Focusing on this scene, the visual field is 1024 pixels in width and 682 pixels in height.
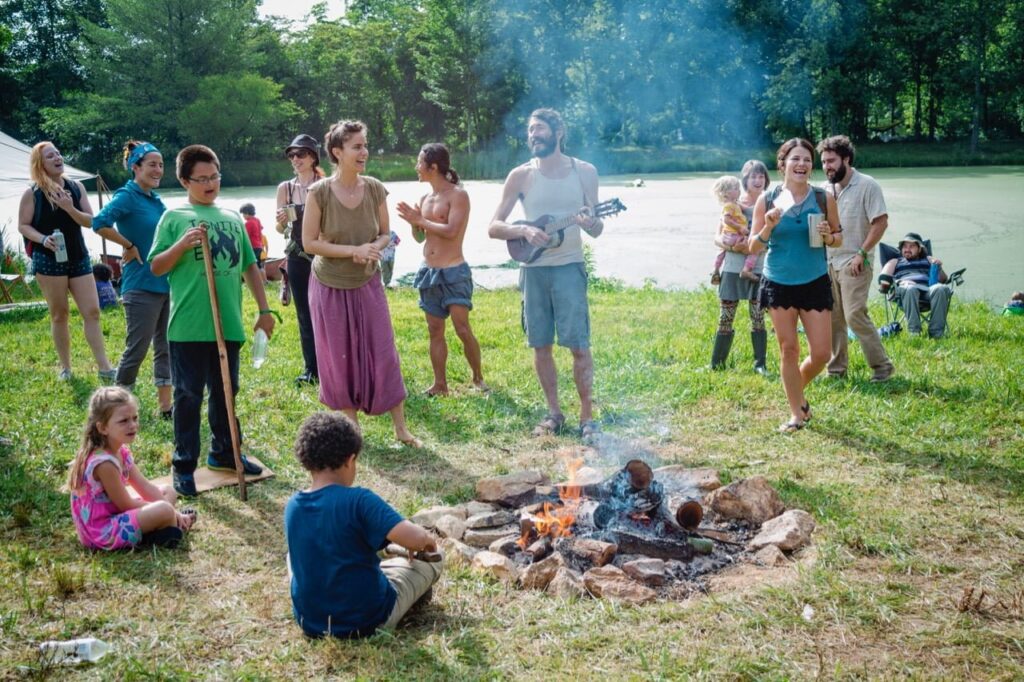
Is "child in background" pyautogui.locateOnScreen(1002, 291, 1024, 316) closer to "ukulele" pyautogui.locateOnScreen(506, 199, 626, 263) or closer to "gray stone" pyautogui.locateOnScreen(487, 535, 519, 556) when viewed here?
"ukulele" pyautogui.locateOnScreen(506, 199, 626, 263)

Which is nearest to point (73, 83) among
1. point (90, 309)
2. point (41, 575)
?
point (90, 309)

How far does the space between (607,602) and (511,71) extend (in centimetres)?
2771

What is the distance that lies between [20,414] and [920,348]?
24.6 feet

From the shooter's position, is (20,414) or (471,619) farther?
(20,414)

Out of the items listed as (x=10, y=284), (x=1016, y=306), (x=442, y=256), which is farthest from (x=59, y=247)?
(x=1016, y=306)

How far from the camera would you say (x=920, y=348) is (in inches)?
324

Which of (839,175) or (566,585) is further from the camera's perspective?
(839,175)

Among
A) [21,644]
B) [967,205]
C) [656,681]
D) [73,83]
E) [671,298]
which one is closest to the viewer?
[656,681]

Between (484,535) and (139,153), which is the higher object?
(139,153)

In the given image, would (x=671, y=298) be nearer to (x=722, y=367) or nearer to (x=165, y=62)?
(x=722, y=367)

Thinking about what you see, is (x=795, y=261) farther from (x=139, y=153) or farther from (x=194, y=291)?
(x=139, y=153)

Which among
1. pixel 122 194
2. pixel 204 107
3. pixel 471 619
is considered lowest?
pixel 471 619

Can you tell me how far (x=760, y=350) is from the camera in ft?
24.6

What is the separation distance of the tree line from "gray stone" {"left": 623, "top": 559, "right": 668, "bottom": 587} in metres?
12.6
